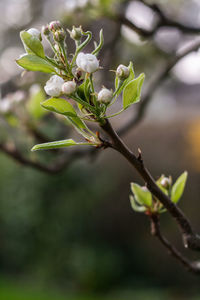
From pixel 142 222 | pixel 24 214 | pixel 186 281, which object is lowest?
pixel 186 281

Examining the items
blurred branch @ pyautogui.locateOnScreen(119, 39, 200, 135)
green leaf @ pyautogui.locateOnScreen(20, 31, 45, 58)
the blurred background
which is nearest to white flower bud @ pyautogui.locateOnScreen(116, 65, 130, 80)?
green leaf @ pyautogui.locateOnScreen(20, 31, 45, 58)

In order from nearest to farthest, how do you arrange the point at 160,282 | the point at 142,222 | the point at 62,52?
the point at 62,52, the point at 160,282, the point at 142,222

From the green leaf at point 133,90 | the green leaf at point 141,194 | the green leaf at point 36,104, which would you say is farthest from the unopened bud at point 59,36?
the green leaf at point 36,104

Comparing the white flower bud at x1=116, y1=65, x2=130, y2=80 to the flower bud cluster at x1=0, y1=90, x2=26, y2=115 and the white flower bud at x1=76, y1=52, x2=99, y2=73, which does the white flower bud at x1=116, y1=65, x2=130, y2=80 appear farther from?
the flower bud cluster at x1=0, y1=90, x2=26, y2=115

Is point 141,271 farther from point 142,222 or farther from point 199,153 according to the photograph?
point 199,153

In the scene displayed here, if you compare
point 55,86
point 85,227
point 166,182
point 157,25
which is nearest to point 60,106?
point 55,86

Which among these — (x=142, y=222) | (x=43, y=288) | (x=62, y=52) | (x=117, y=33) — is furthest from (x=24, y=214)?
(x=62, y=52)

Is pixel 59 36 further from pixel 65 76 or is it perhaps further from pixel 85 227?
pixel 85 227
